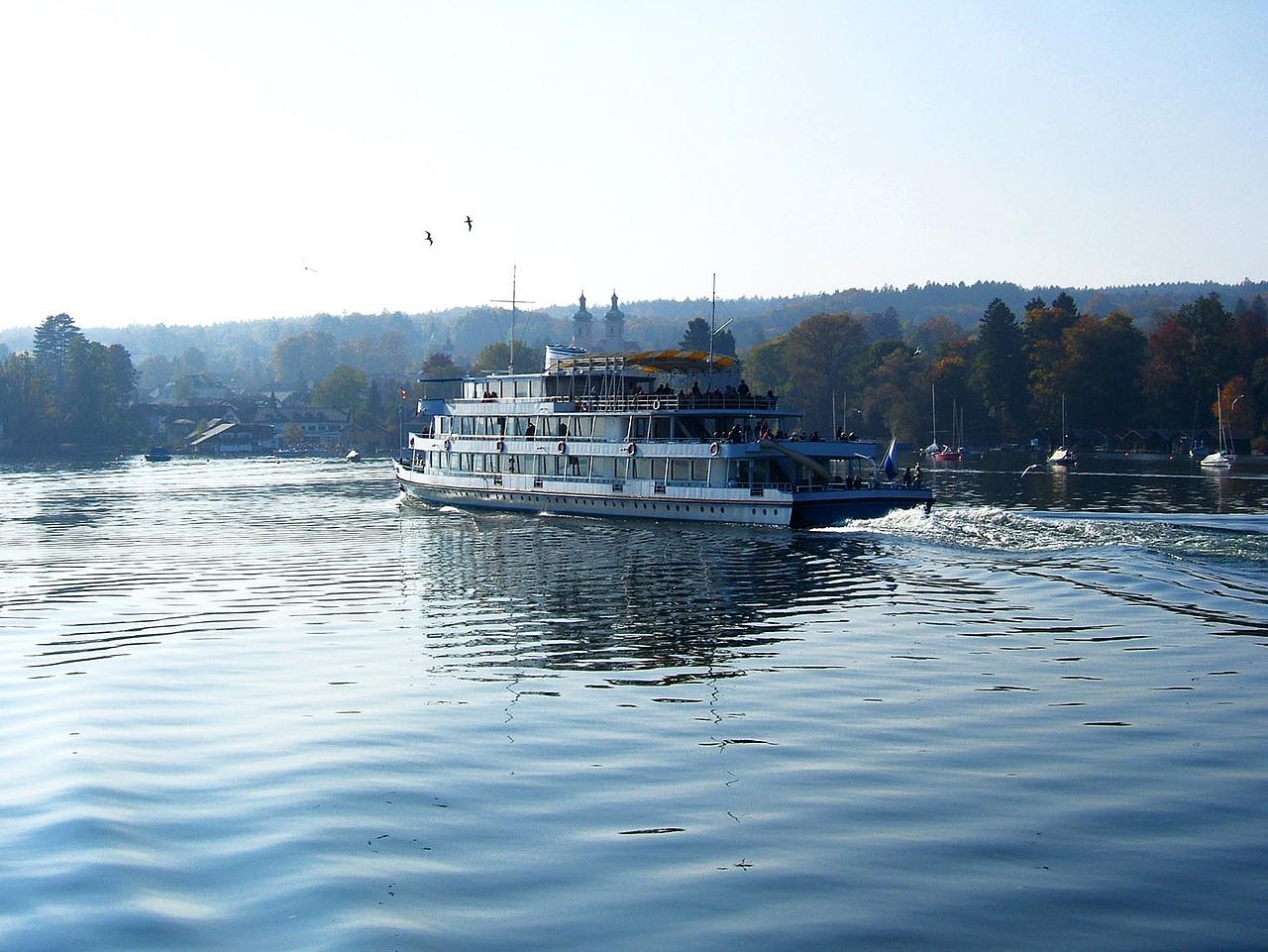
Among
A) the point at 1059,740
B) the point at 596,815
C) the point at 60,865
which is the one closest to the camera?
the point at 60,865

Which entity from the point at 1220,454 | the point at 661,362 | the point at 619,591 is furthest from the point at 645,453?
the point at 1220,454

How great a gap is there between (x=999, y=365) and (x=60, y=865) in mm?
179535

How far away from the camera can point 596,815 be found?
19.0 metres

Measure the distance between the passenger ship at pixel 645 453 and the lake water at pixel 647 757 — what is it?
14.8 metres

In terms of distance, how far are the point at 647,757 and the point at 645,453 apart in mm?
47388

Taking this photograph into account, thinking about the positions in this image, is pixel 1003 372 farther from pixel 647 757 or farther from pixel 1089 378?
pixel 647 757

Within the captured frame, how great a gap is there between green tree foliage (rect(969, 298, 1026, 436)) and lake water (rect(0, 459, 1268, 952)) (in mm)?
139967

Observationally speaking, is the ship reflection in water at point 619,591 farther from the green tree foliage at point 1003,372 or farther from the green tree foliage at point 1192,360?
the green tree foliage at point 1003,372

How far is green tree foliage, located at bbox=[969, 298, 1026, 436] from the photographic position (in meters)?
185

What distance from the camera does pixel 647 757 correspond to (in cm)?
2217

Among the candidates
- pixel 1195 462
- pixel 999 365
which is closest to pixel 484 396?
pixel 1195 462

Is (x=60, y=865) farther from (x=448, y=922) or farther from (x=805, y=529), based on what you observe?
(x=805, y=529)

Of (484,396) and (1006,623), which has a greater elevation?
(484,396)

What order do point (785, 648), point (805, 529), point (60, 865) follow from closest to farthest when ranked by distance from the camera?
point (60, 865), point (785, 648), point (805, 529)
